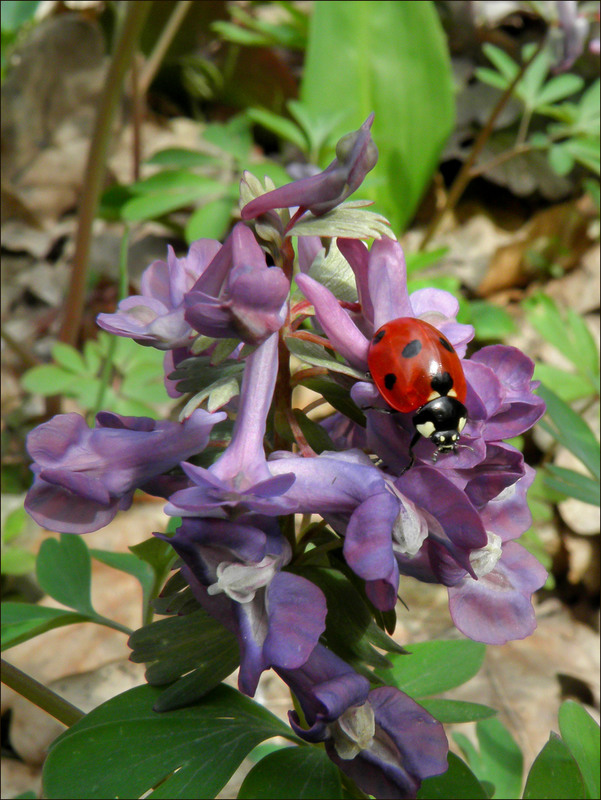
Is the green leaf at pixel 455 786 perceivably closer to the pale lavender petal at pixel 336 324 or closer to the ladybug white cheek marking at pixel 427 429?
the ladybug white cheek marking at pixel 427 429

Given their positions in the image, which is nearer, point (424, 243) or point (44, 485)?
point (44, 485)

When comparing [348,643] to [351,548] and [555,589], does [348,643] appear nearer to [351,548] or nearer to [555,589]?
[351,548]

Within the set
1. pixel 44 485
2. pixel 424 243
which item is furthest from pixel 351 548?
pixel 424 243

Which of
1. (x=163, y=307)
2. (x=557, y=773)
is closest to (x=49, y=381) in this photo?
(x=163, y=307)

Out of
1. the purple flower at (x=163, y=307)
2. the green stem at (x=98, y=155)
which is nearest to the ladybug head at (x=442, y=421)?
the purple flower at (x=163, y=307)

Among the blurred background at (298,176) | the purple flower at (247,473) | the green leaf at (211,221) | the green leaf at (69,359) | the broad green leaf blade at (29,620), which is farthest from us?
the green leaf at (211,221)
